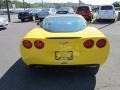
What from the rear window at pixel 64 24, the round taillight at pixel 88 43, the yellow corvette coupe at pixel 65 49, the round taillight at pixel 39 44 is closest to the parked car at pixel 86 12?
the rear window at pixel 64 24

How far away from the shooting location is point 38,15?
31.0 meters

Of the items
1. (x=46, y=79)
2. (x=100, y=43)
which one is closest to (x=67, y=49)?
(x=100, y=43)

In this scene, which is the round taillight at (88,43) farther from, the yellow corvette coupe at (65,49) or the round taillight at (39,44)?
the round taillight at (39,44)

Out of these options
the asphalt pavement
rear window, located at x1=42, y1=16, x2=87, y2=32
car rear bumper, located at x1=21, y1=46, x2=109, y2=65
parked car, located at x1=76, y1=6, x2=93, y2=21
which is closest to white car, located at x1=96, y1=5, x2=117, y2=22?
parked car, located at x1=76, y1=6, x2=93, y2=21

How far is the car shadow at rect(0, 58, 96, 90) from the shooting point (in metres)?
5.83

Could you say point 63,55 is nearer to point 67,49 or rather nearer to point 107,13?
point 67,49

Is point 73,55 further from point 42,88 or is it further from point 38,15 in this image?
point 38,15

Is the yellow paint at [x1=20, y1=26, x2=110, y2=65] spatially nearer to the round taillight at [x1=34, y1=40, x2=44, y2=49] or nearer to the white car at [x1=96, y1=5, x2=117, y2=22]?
the round taillight at [x1=34, y1=40, x2=44, y2=49]

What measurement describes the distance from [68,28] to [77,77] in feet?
4.06

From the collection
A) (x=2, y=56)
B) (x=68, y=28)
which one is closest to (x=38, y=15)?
(x=2, y=56)

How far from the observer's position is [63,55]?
6.11m

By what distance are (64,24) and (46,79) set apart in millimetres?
1608

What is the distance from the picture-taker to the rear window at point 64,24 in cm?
692

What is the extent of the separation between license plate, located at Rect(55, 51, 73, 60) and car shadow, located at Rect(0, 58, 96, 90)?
1.66ft
